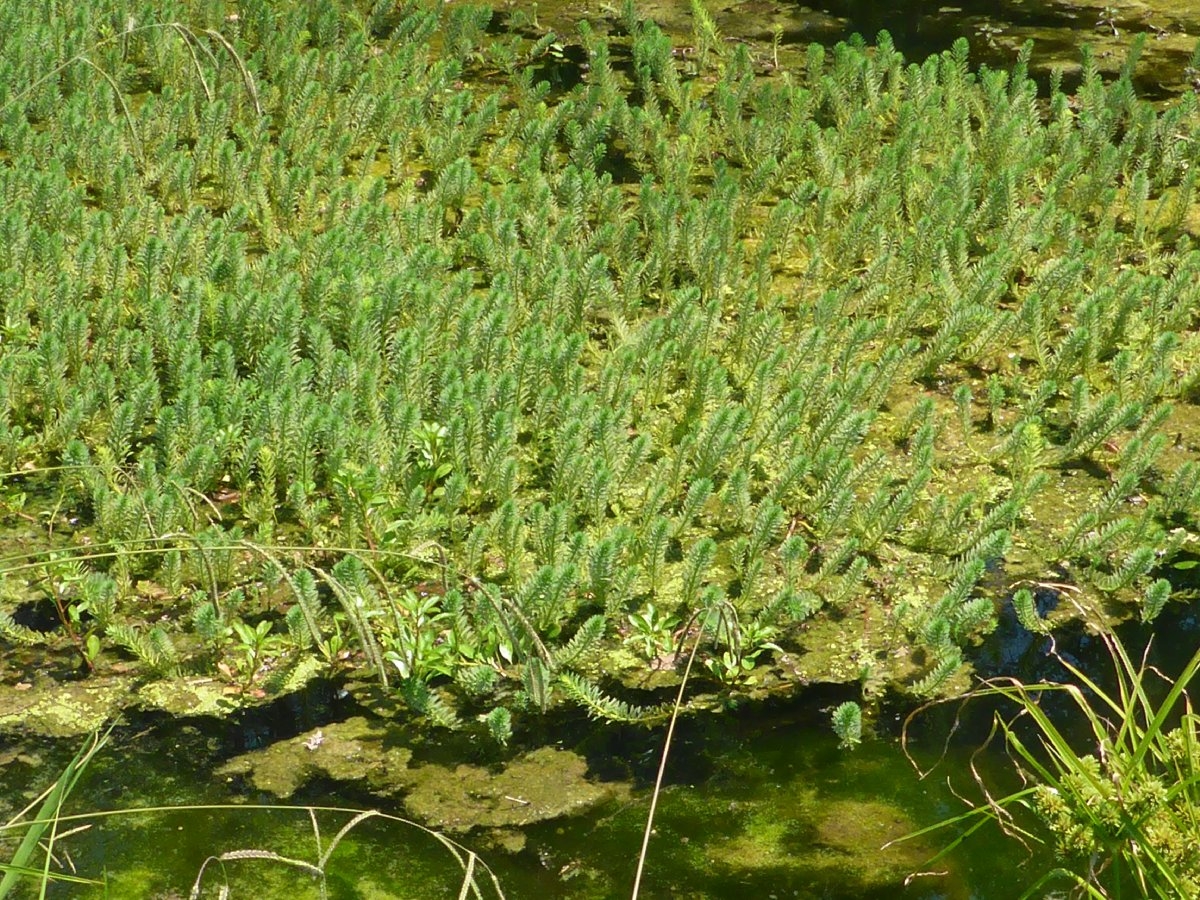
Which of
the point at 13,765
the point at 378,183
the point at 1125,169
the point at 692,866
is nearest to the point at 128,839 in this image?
the point at 13,765

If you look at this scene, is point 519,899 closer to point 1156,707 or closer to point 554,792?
point 554,792

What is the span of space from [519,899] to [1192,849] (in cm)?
156

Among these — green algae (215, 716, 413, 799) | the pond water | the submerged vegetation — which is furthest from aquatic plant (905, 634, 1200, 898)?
green algae (215, 716, 413, 799)

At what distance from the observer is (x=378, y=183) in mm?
6875

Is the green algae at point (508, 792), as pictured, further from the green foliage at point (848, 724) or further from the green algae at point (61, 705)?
the green algae at point (61, 705)

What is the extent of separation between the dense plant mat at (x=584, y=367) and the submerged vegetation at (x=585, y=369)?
20mm

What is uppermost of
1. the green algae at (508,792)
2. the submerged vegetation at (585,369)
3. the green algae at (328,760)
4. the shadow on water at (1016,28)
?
the shadow on water at (1016,28)

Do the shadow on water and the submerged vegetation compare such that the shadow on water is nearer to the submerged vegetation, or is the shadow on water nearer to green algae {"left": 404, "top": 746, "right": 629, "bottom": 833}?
the submerged vegetation

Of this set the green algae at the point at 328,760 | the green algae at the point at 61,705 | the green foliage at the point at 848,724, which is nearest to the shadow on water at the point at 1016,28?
the green foliage at the point at 848,724

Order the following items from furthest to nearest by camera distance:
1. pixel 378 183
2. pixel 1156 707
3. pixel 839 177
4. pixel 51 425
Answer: pixel 839 177
pixel 378 183
pixel 51 425
pixel 1156 707

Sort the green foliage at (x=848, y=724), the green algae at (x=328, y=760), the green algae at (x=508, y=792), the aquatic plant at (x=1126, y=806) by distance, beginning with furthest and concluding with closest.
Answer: the green foliage at (x=848, y=724)
the green algae at (x=328, y=760)
the green algae at (x=508, y=792)
the aquatic plant at (x=1126, y=806)

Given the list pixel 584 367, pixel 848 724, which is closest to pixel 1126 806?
pixel 848 724

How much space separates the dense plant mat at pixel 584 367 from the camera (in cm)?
461

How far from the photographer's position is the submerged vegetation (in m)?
4.59
